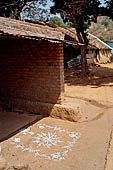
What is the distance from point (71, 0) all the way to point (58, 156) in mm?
11103

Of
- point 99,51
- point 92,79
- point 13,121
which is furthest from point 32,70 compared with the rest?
point 99,51

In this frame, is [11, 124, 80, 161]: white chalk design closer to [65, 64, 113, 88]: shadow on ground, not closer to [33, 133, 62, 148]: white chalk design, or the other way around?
[33, 133, 62, 148]: white chalk design

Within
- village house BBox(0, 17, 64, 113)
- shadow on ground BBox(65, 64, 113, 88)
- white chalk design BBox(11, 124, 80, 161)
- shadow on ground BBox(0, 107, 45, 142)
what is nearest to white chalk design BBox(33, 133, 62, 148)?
white chalk design BBox(11, 124, 80, 161)

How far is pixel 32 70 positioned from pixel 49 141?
2519 mm

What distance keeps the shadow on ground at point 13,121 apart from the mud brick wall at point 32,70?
2.00 ft

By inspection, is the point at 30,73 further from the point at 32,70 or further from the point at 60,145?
the point at 60,145

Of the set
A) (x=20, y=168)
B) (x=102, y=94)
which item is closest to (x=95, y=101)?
(x=102, y=94)

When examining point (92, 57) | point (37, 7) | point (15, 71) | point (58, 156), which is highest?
point (37, 7)

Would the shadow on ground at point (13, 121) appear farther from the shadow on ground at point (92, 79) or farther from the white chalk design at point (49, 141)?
the shadow on ground at point (92, 79)

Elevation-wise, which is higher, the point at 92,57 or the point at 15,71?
the point at 92,57

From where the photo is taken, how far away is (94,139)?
450 centimetres

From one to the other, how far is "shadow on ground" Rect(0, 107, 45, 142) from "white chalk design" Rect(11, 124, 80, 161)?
24 cm

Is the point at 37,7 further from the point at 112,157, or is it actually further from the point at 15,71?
the point at 112,157

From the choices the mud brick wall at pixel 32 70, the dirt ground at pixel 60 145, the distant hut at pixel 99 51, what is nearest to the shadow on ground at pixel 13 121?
the dirt ground at pixel 60 145
